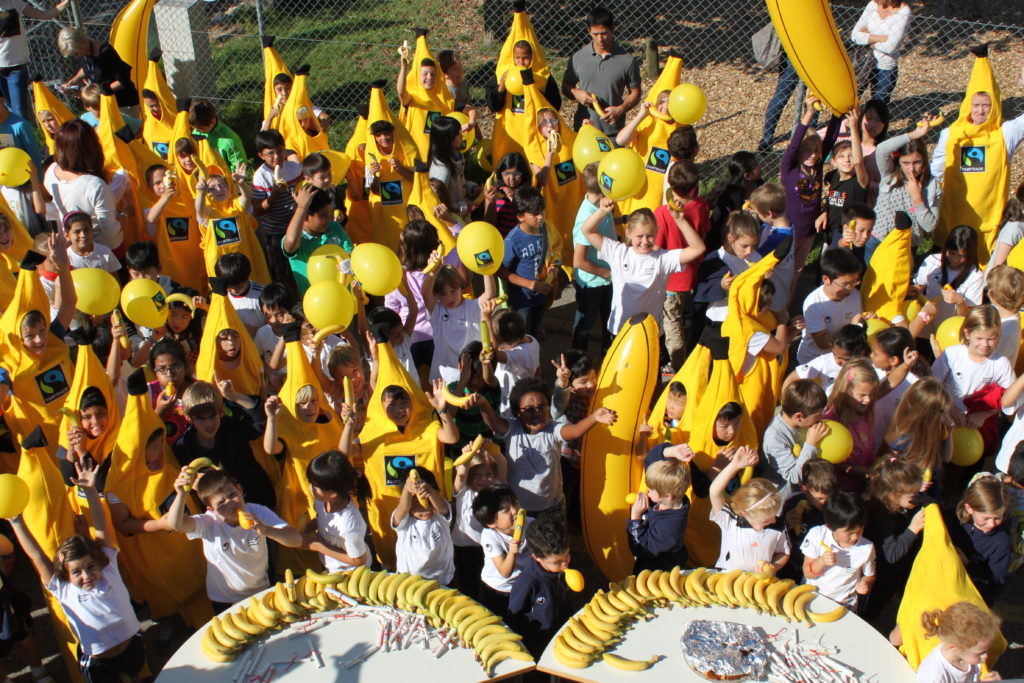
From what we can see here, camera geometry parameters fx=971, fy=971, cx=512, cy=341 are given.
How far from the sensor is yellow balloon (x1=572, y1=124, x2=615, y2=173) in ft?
22.4

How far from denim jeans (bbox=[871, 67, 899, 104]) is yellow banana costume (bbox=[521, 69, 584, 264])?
3475 millimetres

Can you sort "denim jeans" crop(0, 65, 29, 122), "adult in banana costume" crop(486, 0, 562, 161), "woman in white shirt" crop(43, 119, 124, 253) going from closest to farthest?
1. "woman in white shirt" crop(43, 119, 124, 253)
2. "adult in banana costume" crop(486, 0, 562, 161)
3. "denim jeans" crop(0, 65, 29, 122)

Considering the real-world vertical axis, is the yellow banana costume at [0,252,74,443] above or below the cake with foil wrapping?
above

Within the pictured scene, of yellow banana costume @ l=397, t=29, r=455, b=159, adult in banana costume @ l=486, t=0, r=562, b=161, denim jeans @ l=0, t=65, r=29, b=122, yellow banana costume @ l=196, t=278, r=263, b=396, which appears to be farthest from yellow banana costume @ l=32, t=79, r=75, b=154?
adult in banana costume @ l=486, t=0, r=562, b=161

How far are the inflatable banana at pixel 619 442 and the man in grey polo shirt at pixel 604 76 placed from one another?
4011mm

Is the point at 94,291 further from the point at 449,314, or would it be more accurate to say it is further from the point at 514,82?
the point at 514,82

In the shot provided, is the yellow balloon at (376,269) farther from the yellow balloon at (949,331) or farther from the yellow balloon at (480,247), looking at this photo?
the yellow balloon at (949,331)

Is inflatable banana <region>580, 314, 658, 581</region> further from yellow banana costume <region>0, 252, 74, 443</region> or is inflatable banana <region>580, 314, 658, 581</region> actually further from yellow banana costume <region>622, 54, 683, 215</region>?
yellow banana costume <region>0, 252, 74, 443</region>

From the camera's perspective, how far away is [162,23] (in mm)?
10734

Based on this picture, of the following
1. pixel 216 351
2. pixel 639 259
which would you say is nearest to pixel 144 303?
pixel 216 351

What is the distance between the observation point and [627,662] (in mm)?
3875

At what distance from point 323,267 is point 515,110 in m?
2.81

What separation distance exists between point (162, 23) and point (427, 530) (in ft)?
27.5

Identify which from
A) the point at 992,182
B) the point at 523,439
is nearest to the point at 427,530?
the point at 523,439
